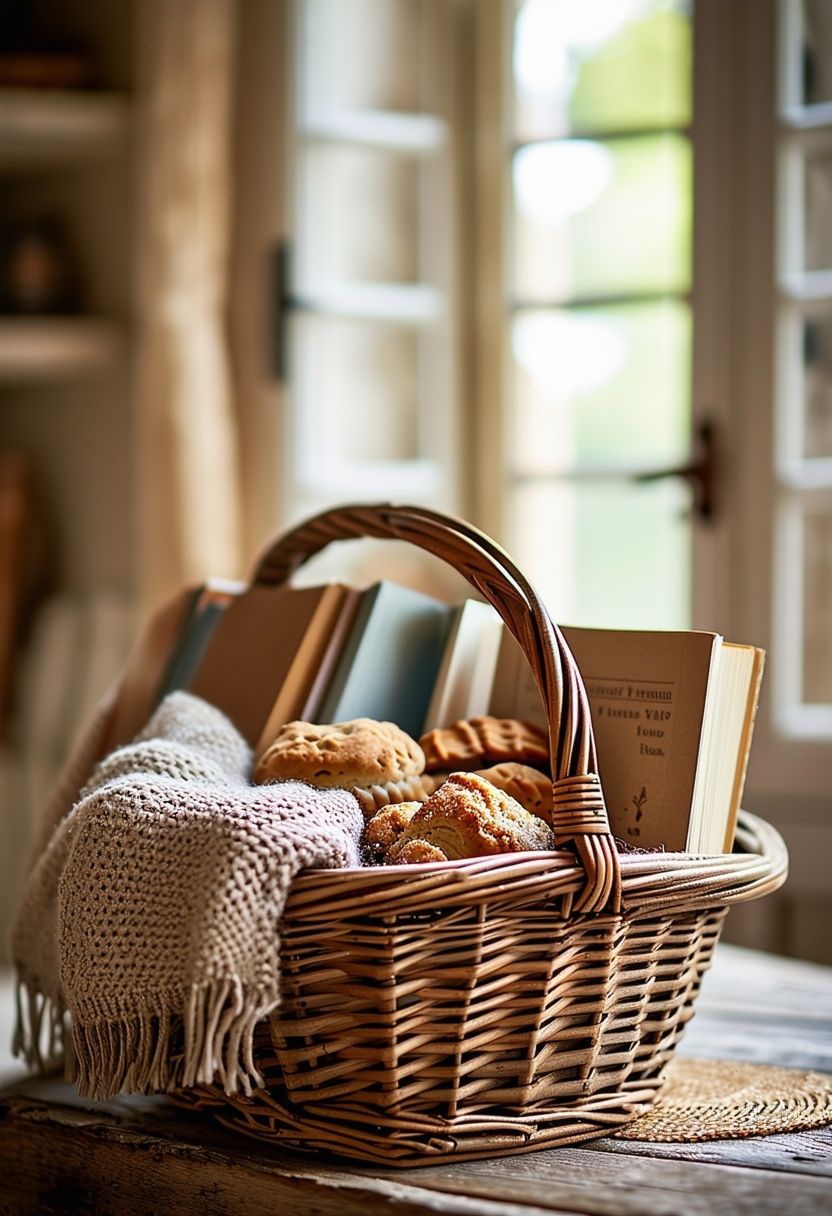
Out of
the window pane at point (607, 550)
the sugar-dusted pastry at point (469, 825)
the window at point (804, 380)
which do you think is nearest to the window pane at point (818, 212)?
the window at point (804, 380)

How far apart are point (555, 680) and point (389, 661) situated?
21 centimetres

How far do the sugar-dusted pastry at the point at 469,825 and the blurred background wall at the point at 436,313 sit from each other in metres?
1.04

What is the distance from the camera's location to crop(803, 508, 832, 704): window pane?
1.72 m

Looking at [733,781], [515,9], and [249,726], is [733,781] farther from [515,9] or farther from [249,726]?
[515,9]

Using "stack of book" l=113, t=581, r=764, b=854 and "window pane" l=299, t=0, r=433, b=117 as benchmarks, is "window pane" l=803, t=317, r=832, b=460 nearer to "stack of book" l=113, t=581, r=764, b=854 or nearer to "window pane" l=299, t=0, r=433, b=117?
"window pane" l=299, t=0, r=433, b=117

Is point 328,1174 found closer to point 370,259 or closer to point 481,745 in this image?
point 481,745

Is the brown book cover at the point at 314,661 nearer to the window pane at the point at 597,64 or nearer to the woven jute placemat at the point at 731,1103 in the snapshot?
the woven jute placemat at the point at 731,1103

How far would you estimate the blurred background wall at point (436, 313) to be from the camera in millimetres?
1723

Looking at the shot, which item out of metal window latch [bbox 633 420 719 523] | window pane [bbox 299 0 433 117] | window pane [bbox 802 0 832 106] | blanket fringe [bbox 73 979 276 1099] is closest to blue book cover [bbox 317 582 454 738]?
blanket fringe [bbox 73 979 276 1099]

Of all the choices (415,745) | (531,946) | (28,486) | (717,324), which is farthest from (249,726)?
(28,486)

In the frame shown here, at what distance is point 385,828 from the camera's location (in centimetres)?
76

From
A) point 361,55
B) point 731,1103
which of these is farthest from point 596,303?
point 731,1103

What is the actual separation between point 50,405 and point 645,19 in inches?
47.2

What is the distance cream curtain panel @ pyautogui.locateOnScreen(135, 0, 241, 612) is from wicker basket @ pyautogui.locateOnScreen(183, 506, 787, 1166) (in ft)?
3.91
